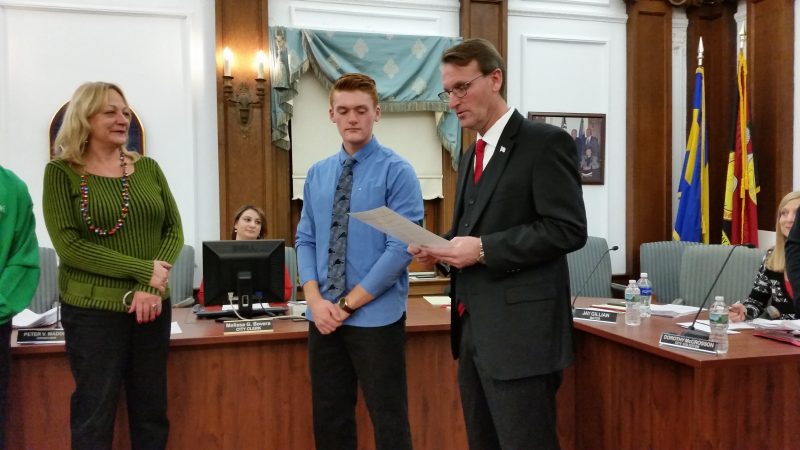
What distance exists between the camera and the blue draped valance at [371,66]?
4.45 m

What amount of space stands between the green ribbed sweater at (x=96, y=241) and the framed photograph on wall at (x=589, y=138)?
3.75 metres

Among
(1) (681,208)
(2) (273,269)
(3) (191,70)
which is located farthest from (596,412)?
(3) (191,70)

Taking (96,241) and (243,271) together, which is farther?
(243,271)

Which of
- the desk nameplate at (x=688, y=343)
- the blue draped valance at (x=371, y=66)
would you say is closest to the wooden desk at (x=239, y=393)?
the desk nameplate at (x=688, y=343)

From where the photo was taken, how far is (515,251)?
1469 millimetres

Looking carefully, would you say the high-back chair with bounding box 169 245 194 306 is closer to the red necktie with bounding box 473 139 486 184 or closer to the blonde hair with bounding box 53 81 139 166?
the blonde hair with bounding box 53 81 139 166

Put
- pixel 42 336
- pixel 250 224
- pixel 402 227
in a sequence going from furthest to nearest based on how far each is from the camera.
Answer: pixel 250 224 < pixel 42 336 < pixel 402 227

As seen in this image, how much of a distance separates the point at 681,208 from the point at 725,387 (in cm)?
338

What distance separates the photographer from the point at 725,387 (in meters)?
2.01

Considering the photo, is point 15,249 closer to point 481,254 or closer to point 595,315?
point 481,254

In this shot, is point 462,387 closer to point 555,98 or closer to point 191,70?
point 191,70

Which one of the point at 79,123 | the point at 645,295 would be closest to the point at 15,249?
the point at 79,123

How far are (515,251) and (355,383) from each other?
0.89 metres

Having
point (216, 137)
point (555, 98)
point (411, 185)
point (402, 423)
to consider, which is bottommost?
point (402, 423)
